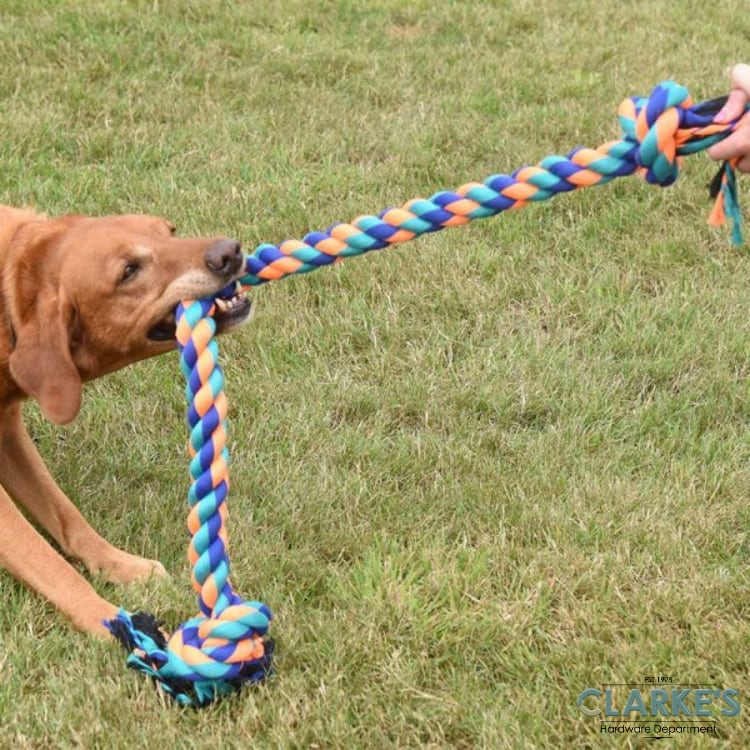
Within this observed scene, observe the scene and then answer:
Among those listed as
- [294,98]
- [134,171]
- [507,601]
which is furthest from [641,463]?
[294,98]

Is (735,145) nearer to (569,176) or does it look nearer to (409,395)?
(569,176)

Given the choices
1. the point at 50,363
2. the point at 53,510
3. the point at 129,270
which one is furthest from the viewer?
the point at 53,510

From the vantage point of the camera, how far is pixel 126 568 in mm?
3637

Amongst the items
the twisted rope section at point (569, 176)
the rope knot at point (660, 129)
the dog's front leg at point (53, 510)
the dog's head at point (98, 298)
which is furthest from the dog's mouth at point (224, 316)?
the rope knot at point (660, 129)

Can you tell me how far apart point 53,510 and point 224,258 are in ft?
3.74

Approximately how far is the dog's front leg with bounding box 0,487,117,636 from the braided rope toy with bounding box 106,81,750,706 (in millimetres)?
179

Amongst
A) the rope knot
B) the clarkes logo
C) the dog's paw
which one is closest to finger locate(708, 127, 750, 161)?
the rope knot

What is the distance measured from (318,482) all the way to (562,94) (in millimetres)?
4275

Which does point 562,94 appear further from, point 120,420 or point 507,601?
point 507,601

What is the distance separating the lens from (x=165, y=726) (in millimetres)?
2908

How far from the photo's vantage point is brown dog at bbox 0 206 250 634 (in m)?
3.33

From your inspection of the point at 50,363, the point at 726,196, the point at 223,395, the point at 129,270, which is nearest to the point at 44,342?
the point at 50,363

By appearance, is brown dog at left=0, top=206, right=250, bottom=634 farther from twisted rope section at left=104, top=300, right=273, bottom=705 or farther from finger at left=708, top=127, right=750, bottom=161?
finger at left=708, top=127, right=750, bottom=161

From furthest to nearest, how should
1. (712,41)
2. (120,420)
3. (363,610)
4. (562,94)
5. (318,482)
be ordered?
(712,41) < (562,94) < (120,420) < (318,482) < (363,610)
